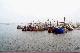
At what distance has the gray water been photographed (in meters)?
4.91

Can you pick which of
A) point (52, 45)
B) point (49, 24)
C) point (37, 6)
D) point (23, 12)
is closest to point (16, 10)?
point (23, 12)

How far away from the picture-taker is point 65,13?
197 inches

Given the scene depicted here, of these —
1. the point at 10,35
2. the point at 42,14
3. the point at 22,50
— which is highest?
the point at 42,14

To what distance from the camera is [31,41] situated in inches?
200

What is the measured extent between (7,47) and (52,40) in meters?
1.13

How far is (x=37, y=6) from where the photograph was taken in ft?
16.4

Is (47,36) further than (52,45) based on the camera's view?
Yes

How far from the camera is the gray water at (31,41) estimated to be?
16.1ft

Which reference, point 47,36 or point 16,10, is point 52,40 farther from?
point 16,10

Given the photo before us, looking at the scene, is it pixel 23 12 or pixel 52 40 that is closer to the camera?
pixel 23 12

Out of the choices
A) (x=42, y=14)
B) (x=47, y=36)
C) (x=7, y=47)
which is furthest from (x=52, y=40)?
(x=7, y=47)

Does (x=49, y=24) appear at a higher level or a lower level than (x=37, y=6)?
lower

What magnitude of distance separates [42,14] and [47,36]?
2.28ft

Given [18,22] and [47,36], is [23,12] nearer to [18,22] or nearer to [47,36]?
[18,22]
